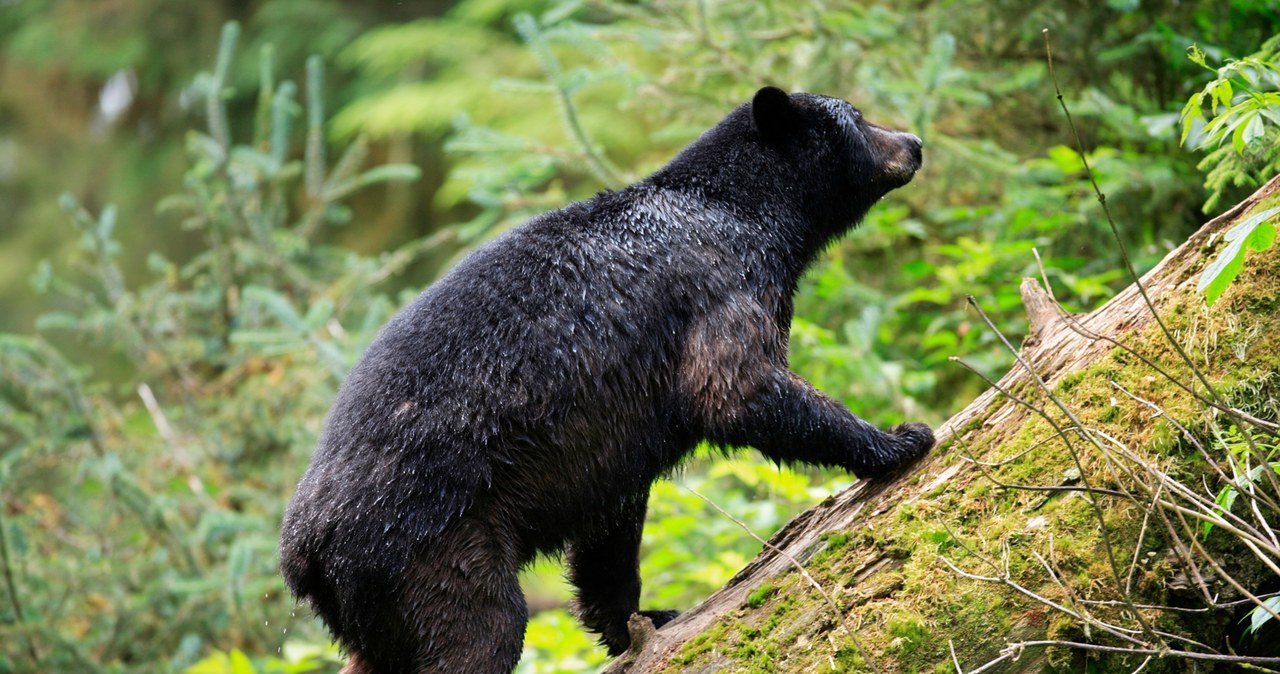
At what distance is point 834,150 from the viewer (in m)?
4.13

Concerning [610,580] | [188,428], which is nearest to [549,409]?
[610,580]

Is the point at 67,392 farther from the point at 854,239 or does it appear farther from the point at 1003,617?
the point at 1003,617

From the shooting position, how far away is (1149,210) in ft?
17.9

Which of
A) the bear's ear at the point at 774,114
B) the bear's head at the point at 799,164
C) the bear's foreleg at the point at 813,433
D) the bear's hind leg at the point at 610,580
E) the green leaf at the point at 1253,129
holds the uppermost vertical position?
the green leaf at the point at 1253,129

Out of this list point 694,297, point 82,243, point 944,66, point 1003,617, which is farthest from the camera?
point 82,243

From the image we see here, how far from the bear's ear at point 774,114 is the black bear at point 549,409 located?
0.01m

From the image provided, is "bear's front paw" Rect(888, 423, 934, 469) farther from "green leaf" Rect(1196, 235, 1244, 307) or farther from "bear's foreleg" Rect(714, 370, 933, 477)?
"green leaf" Rect(1196, 235, 1244, 307)

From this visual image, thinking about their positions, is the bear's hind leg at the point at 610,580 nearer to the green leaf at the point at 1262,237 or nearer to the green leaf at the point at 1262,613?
the green leaf at the point at 1262,613

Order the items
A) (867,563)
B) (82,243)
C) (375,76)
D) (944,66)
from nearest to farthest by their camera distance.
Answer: (867,563) → (944,66) → (82,243) → (375,76)

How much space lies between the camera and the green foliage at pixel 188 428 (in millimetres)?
6117

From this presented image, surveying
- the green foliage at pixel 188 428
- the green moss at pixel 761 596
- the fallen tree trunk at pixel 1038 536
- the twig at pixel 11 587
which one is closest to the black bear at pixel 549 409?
the fallen tree trunk at pixel 1038 536

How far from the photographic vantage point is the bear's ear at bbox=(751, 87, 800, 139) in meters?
3.97

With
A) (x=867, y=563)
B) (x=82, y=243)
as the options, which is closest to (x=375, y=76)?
(x=82, y=243)

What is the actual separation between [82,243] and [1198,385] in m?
6.51
